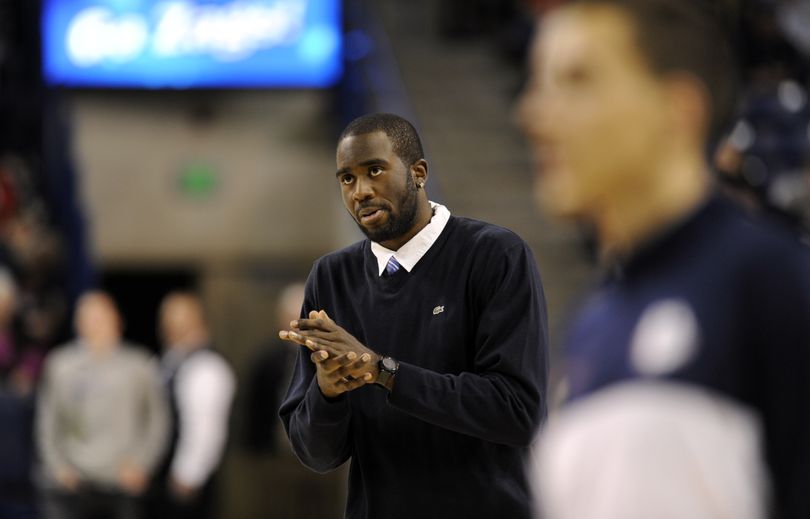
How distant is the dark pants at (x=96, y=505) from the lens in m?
8.93

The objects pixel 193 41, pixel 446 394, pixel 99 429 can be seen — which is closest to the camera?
pixel 446 394

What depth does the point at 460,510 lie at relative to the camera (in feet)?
10.8

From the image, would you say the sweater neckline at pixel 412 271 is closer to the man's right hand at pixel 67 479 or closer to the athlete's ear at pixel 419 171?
the athlete's ear at pixel 419 171

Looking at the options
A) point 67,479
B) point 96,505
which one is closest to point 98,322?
point 67,479

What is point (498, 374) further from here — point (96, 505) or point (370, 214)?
point (96, 505)

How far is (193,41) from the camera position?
14.1m

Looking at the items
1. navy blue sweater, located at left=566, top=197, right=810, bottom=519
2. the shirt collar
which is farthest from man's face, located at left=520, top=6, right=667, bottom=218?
the shirt collar

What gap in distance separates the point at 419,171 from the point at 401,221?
17 centimetres

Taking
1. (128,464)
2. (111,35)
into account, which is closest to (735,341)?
(128,464)

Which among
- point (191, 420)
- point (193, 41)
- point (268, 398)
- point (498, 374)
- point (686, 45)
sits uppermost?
point (193, 41)

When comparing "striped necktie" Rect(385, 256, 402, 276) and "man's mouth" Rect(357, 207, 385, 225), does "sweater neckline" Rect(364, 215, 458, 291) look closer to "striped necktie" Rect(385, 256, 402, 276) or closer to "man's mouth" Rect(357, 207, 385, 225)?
"striped necktie" Rect(385, 256, 402, 276)

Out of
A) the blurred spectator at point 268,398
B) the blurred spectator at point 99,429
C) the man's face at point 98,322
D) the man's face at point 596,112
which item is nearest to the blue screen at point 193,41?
the blurred spectator at point 268,398

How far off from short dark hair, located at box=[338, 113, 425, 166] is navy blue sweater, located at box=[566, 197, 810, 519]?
1.69 meters

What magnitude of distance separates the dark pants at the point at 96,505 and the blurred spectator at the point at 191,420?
0.23m
